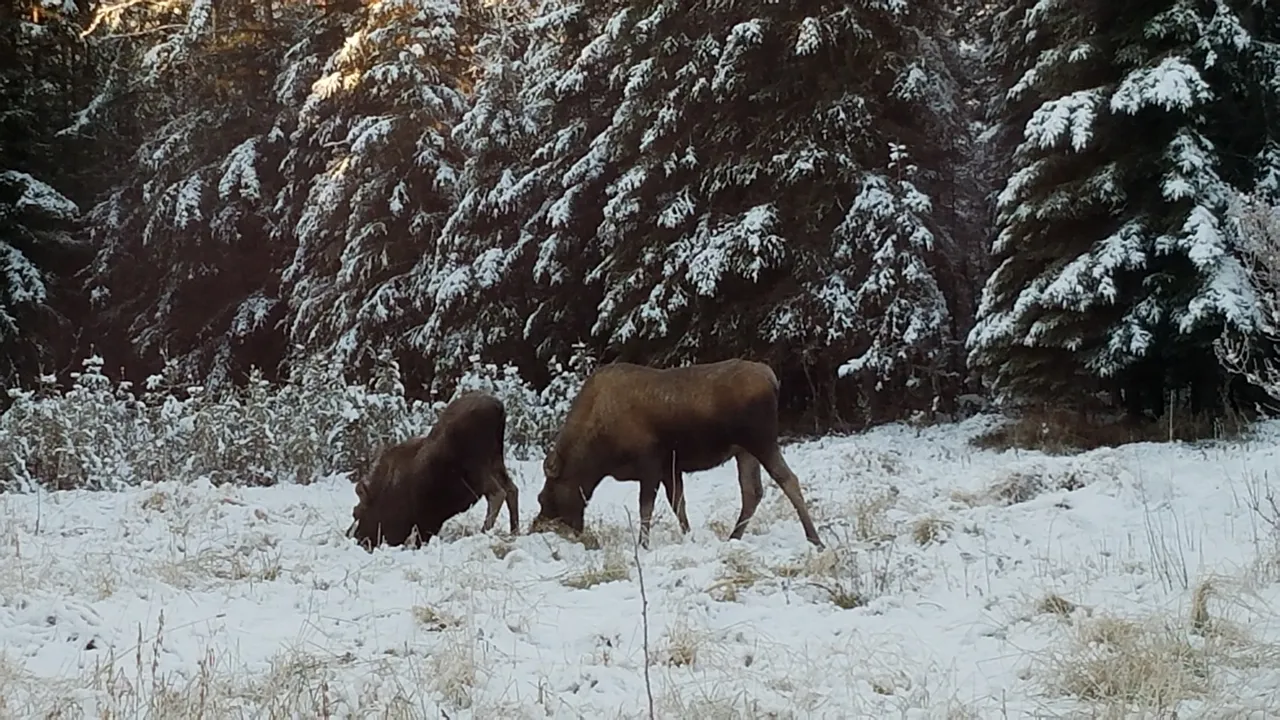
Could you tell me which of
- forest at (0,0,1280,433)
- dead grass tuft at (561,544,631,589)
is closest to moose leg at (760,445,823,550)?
dead grass tuft at (561,544,631,589)

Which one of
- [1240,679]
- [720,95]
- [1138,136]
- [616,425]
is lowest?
[1240,679]

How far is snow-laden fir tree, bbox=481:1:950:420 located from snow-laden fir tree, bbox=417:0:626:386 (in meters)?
0.41

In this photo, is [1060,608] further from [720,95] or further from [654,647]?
[720,95]

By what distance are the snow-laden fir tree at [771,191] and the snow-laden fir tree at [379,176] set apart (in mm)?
4189

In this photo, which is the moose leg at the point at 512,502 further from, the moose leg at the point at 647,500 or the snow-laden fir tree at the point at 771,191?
the snow-laden fir tree at the point at 771,191

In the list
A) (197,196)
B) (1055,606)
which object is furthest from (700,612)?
(197,196)

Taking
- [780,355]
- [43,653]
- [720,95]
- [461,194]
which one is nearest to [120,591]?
[43,653]

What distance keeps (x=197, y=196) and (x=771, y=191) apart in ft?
42.5

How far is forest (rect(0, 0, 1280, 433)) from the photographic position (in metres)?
12.7

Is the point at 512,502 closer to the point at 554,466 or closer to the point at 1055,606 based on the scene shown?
the point at 554,466

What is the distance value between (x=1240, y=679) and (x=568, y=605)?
3.00m

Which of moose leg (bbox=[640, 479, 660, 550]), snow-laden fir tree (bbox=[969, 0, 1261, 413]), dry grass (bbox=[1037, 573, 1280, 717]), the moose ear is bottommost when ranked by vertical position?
dry grass (bbox=[1037, 573, 1280, 717])

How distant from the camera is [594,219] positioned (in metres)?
18.5

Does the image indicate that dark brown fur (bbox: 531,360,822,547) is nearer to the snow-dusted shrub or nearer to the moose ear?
the moose ear
